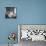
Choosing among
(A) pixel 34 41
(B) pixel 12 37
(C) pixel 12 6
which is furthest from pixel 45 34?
(C) pixel 12 6

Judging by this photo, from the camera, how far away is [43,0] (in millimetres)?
4070

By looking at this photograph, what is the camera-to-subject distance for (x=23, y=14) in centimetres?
407

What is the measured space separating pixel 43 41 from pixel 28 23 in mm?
721

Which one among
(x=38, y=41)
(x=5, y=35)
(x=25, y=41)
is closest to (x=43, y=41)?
(x=38, y=41)

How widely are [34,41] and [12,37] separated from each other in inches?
26.0

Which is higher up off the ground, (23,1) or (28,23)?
(23,1)

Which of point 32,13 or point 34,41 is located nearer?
point 34,41

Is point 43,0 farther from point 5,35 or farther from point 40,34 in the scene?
point 5,35

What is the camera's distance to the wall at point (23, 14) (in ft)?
13.3

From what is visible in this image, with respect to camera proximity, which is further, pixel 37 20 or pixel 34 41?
pixel 37 20

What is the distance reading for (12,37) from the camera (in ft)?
12.8

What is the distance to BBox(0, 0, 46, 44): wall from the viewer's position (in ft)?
13.3

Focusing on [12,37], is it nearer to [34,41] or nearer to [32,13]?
[34,41]

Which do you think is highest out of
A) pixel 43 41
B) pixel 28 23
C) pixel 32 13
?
pixel 32 13
